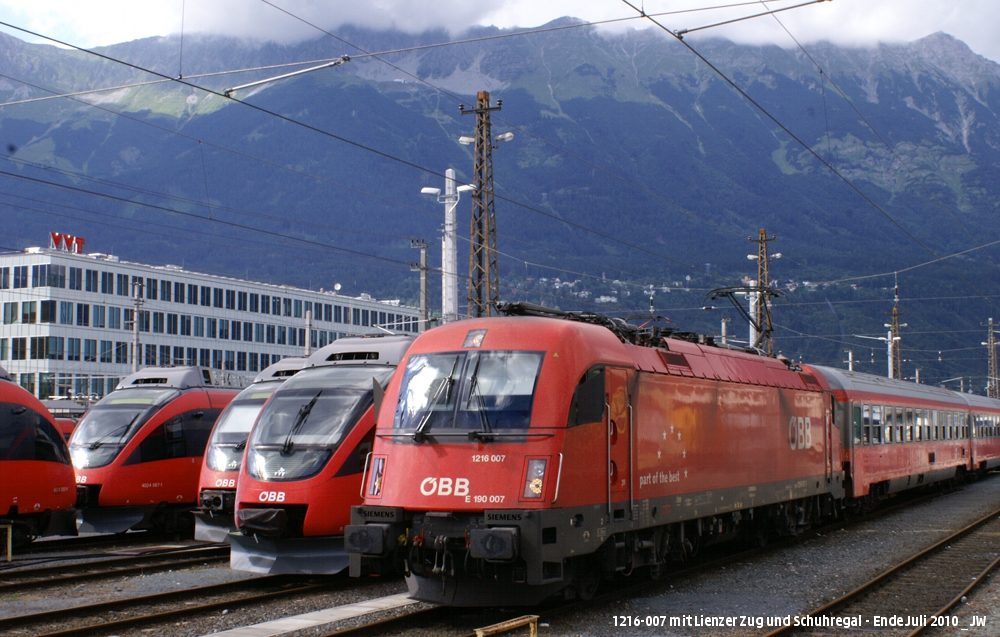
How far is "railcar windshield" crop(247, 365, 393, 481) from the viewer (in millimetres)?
14523

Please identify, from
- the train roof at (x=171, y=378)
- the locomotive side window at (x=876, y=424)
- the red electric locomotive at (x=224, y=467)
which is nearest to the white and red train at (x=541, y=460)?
the red electric locomotive at (x=224, y=467)

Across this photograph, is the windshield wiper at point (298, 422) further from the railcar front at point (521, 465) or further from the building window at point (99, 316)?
the building window at point (99, 316)

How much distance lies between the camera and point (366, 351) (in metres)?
16.8

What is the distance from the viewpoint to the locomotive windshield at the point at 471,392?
11.7m

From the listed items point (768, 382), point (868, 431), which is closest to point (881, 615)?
point (768, 382)

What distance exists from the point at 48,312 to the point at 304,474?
224ft

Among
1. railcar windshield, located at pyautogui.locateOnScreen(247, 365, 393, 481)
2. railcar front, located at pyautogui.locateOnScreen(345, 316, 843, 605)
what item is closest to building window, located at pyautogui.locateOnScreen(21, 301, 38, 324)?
railcar windshield, located at pyautogui.locateOnScreen(247, 365, 393, 481)

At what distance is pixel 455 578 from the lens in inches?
460

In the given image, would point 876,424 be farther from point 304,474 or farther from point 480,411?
point 480,411

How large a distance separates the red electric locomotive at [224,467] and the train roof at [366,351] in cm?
95

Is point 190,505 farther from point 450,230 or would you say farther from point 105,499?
point 450,230

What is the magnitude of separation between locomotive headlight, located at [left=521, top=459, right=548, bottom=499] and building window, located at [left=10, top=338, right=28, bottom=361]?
7402 cm

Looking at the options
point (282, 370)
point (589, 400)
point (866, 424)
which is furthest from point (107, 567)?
point (866, 424)

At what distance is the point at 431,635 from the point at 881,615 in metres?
5.57
